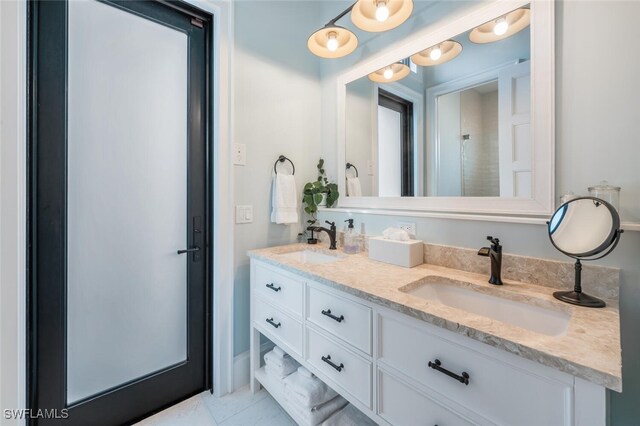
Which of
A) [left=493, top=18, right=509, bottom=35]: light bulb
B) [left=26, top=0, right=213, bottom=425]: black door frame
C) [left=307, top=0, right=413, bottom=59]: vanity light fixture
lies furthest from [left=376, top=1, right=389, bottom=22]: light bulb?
[left=26, top=0, right=213, bottom=425]: black door frame

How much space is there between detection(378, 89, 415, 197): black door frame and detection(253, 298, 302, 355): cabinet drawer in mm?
947

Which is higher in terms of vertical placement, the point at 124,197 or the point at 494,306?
the point at 124,197

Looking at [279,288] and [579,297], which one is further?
[279,288]

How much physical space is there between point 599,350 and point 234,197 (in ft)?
5.33

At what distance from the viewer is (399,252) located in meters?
1.36

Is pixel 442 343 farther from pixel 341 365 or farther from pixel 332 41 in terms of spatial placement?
pixel 332 41

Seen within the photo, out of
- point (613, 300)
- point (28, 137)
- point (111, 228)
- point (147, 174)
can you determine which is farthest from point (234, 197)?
point (613, 300)

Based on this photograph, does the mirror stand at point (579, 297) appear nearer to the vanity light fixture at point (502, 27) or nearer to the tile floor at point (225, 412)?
the vanity light fixture at point (502, 27)

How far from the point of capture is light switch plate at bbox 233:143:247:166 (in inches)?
65.3

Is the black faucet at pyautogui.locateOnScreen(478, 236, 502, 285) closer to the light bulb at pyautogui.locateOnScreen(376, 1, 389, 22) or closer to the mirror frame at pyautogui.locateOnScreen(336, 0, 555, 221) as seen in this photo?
the mirror frame at pyautogui.locateOnScreen(336, 0, 555, 221)

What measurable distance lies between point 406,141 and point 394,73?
1.37 ft

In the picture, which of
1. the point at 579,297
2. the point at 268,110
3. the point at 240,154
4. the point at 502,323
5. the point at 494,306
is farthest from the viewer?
the point at 268,110

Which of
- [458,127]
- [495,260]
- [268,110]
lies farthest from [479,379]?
[268,110]

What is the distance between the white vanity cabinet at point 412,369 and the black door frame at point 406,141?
781 mm
